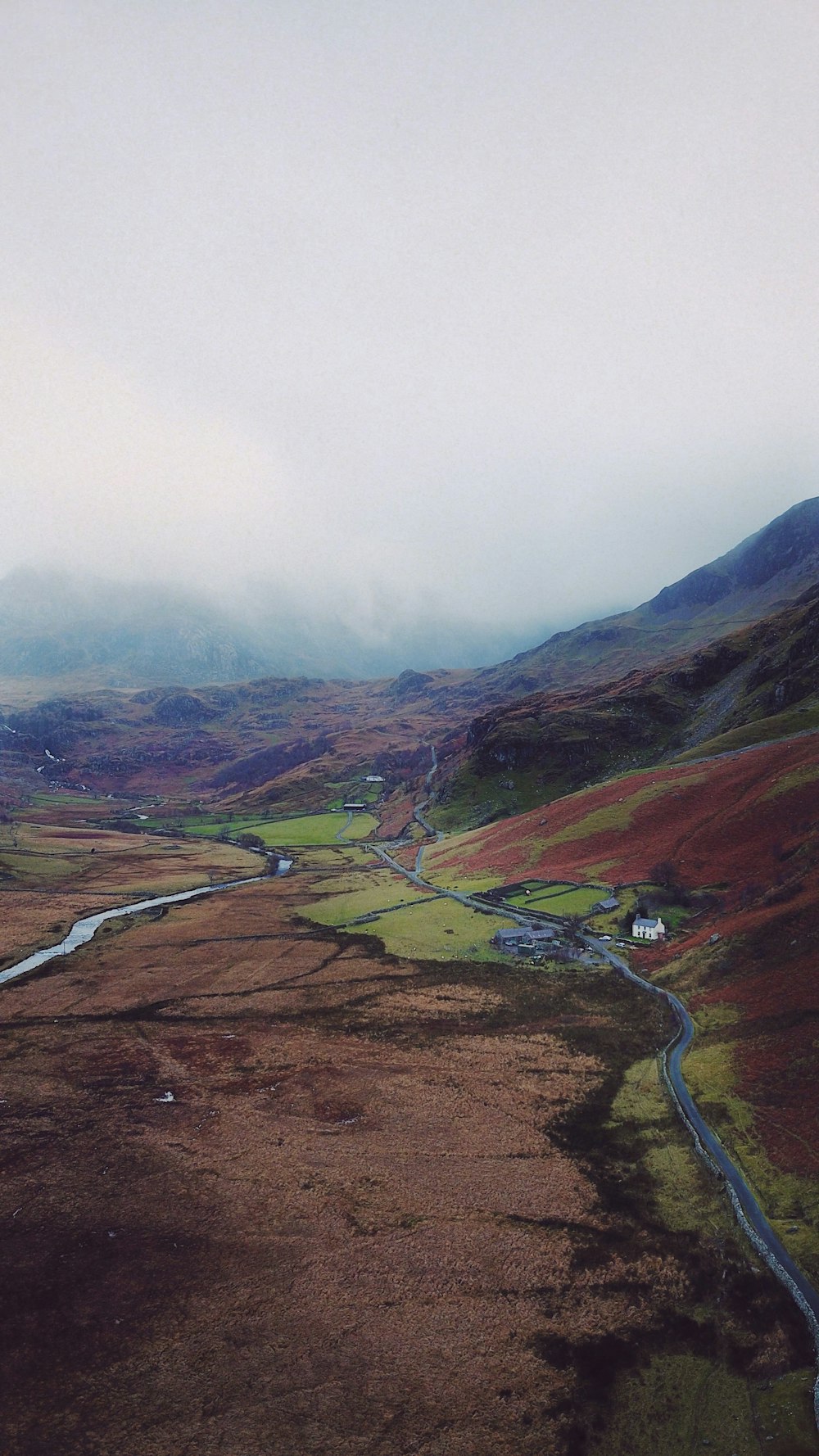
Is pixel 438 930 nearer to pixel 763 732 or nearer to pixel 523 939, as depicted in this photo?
pixel 523 939

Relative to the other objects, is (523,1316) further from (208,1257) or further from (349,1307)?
(208,1257)

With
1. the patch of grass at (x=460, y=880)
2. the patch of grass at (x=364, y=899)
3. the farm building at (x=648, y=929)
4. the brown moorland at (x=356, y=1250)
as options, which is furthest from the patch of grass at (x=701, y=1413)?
the patch of grass at (x=460, y=880)

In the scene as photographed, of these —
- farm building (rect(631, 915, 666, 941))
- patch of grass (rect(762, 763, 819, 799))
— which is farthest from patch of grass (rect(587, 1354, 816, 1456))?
patch of grass (rect(762, 763, 819, 799))

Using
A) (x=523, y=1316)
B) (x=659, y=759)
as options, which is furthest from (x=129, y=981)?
(x=659, y=759)

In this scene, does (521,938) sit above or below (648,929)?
above

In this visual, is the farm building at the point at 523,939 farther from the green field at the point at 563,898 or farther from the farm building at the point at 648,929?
the farm building at the point at 648,929

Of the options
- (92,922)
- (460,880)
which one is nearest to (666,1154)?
(460,880)

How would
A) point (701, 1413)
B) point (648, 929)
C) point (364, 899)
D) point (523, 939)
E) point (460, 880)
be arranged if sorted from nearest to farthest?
point (701, 1413) < point (648, 929) < point (523, 939) < point (364, 899) < point (460, 880)

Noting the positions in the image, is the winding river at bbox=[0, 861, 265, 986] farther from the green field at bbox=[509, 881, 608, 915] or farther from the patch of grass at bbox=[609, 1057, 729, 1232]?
the patch of grass at bbox=[609, 1057, 729, 1232]

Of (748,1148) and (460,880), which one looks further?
(460,880)
